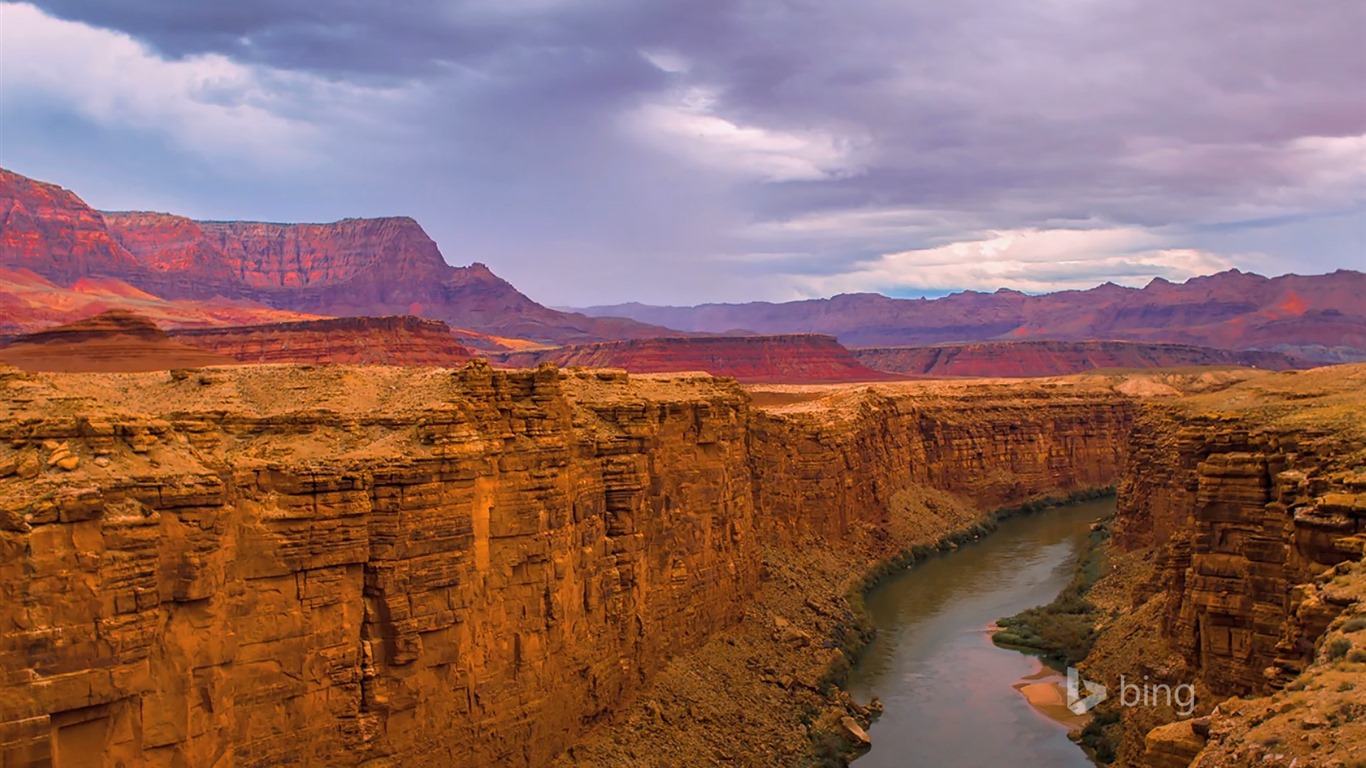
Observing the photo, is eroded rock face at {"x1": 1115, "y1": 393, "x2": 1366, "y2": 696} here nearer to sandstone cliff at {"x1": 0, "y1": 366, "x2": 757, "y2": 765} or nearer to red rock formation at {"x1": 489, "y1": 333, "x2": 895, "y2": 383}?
sandstone cliff at {"x1": 0, "y1": 366, "x2": 757, "y2": 765}

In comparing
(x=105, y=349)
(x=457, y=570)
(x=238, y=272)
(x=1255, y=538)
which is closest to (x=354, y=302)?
(x=238, y=272)

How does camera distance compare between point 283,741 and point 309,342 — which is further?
point 309,342

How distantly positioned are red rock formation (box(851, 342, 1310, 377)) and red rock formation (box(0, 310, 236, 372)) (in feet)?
362

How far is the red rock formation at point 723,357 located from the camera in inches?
4409

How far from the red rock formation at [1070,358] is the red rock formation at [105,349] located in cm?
11039

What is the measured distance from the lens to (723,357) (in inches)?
4646

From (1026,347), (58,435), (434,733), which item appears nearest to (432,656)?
(434,733)

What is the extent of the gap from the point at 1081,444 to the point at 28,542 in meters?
68.9

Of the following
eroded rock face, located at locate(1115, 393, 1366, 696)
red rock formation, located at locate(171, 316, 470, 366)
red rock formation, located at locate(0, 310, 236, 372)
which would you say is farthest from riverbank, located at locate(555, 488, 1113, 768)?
red rock formation, located at locate(171, 316, 470, 366)

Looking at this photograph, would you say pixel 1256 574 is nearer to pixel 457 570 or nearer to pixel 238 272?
pixel 457 570

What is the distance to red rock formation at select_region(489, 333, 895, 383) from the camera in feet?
367

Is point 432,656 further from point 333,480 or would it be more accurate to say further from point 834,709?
point 834,709

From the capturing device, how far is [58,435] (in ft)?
47.1

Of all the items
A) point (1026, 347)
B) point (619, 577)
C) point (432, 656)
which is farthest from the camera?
point (1026, 347)
